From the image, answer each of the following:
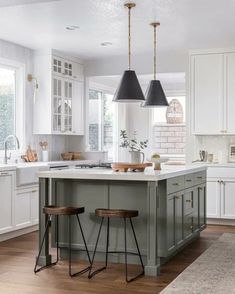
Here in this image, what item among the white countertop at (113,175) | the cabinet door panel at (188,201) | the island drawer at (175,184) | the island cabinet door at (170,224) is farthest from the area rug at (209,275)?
the white countertop at (113,175)

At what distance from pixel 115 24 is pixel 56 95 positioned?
6.64 feet

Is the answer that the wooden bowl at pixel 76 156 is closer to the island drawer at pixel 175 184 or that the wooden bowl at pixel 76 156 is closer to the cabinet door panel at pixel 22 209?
the cabinet door panel at pixel 22 209

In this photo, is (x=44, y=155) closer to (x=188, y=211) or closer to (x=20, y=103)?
(x=20, y=103)

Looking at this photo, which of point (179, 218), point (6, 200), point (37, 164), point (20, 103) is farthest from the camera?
point (20, 103)

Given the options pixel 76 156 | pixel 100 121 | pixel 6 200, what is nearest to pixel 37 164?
pixel 6 200

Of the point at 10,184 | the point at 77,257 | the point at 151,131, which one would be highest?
the point at 151,131

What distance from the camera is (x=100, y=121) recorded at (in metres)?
10.3

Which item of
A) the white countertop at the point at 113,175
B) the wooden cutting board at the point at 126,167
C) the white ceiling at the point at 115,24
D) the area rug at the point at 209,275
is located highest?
the white ceiling at the point at 115,24

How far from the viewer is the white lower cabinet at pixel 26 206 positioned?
6.28 m

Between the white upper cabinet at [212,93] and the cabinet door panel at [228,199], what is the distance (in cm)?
77

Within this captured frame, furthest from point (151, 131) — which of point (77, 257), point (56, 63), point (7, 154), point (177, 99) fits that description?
point (77, 257)

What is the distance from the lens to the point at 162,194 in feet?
15.5

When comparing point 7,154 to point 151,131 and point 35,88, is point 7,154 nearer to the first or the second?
point 35,88

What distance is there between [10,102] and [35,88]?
1.59ft
